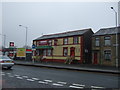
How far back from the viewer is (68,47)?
40281mm

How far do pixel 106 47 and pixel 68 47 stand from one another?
8.80 m

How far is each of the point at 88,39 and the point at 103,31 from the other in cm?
418

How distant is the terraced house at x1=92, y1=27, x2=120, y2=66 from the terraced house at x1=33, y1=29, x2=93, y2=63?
2.60 meters

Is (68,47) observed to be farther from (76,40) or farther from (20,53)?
(20,53)

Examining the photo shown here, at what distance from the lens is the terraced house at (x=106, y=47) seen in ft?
107

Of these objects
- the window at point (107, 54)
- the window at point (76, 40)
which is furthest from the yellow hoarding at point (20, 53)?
the window at point (107, 54)

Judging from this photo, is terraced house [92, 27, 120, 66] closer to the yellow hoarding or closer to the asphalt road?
the asphalt road

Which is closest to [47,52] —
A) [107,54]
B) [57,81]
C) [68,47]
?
[68,47]

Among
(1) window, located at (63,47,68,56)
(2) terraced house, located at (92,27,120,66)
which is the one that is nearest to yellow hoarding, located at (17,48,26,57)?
(1) window, located at (63,47,68,56)

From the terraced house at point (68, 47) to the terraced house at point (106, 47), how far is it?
102 inches

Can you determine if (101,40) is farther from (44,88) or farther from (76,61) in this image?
(44,88)

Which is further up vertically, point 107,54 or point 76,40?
point 76,40

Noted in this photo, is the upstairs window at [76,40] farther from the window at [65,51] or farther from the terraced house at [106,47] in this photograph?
the terraced house at [106,47]

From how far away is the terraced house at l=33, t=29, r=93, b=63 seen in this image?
37.9m
